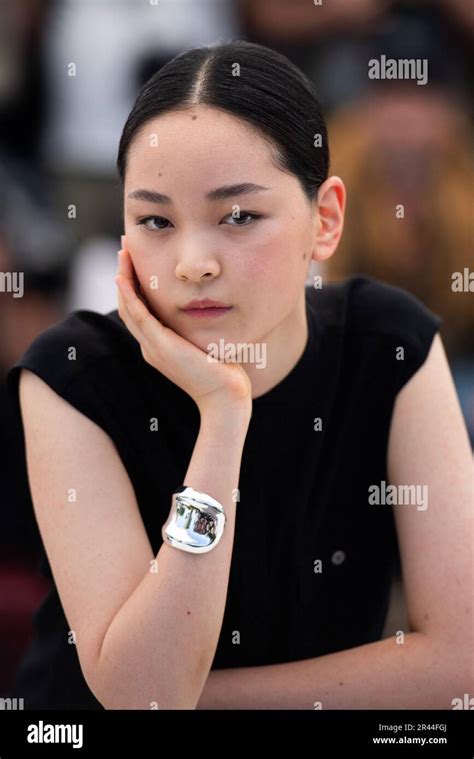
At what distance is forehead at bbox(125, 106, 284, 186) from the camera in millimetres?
1713

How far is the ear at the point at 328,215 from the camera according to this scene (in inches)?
77.5

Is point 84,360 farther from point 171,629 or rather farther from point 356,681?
point 356,681

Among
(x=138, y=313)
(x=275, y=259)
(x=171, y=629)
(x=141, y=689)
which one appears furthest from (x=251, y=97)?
(x=141, y=689)

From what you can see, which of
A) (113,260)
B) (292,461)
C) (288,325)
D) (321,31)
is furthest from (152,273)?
(321,31)

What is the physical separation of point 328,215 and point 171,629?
81cm

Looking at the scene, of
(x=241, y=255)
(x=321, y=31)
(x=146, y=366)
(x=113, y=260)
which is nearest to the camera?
(x=241, y=255)

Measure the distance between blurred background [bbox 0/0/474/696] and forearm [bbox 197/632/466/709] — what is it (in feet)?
5.55

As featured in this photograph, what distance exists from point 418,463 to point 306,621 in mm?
376

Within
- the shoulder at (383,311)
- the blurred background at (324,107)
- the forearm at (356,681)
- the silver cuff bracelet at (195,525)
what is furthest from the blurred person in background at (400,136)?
the silver cuff bracelet at (195,525)

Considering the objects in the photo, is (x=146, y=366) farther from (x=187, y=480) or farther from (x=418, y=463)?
(x=418, y=463)

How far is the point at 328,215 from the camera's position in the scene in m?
2.00

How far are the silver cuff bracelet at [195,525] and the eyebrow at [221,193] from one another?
490 mm

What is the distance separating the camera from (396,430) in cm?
206

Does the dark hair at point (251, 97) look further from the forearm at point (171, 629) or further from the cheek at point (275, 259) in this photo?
the forearm at point (171, 629)
